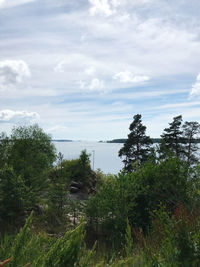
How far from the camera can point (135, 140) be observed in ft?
101

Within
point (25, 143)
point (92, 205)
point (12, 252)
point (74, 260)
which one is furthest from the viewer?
point (25, 143)

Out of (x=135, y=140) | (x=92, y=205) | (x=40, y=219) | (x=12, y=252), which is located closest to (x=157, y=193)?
(x=92, y=205)

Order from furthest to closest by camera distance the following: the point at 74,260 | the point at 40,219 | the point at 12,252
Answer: the point at 40,219
the point at 12,252
the point at 74,260

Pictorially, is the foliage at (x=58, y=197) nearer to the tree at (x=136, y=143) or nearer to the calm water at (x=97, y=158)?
the calm water at (x=97, y=158)

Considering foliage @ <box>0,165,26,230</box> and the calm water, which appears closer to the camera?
foliage @ <box>0,165,26,230</box>

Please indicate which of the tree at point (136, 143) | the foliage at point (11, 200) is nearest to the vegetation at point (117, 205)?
the foliage at point (11, 200)

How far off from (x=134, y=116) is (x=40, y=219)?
22.4m

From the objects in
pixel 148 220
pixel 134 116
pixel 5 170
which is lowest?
pixel 148 220

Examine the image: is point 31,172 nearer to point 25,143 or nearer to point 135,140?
point 25,143

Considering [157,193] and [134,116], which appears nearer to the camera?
[157,193]

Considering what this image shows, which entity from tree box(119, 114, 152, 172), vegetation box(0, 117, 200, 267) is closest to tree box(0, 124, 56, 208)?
vegetation box(0, 117, 200, 267)

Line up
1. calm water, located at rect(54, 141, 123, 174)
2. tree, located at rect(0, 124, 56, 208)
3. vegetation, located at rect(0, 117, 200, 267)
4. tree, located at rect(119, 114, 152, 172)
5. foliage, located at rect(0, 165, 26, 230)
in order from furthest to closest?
tree, located at rect(119, 114, 152, 172)
calm water, located at rect(54, 141, 123, 174)
tree, located at rect(0, 124, 56, 208)
foliage, located at rect(0, 165, 26, 230)
vegetation, located at rect(0, 117, 200, 267)

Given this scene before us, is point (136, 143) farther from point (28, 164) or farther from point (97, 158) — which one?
→ point (97, 158)

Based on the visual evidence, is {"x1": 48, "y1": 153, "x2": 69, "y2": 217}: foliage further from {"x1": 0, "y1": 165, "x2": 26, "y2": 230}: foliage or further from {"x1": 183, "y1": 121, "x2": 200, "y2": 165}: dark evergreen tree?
{"x1": 183, "y1": 121, "x2": 200, "y2": 165}: dark evergreen tree
